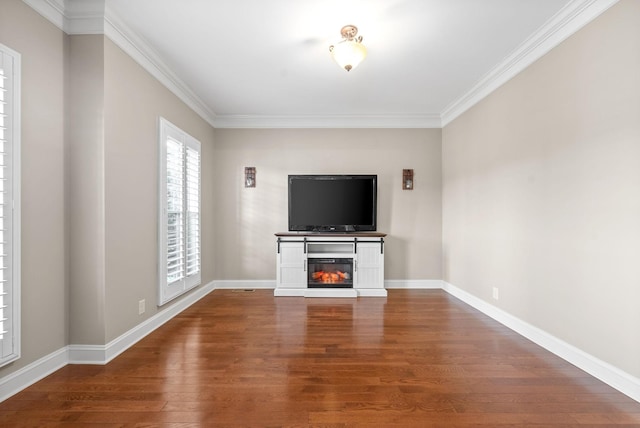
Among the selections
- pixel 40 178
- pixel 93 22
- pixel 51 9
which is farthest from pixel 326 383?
pixel 51 9

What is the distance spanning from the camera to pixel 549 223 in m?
2.84

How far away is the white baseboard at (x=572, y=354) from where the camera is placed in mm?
2121

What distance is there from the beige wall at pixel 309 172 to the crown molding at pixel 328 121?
95mm

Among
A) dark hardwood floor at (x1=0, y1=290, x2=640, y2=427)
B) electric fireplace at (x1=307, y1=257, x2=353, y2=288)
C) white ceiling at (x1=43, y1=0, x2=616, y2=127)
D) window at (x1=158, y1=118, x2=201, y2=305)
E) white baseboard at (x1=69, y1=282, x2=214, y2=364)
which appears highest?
white ceiling at (x1=43, y1=0, x2=616, y2=127)

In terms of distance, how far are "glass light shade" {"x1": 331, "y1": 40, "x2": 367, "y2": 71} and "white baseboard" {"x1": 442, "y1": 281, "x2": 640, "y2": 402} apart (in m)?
2.92

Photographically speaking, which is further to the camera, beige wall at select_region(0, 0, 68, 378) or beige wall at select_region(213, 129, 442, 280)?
beige wall at select_region(213, 129, 442, 280)

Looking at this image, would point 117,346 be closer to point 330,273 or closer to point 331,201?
point 330,273

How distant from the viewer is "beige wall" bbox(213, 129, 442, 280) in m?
5.25

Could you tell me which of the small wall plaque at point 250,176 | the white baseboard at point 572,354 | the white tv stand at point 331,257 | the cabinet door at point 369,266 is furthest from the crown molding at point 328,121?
the white baseboard at point 572,354

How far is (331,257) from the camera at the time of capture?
4.86 metres

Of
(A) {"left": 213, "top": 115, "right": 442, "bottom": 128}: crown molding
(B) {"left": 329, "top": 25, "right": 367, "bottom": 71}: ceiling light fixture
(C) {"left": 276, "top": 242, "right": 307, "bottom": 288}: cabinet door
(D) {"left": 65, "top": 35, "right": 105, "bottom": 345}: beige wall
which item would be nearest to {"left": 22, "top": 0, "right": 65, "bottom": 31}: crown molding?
(D) {"left": 65, "top": 35, "right": 105, "bottom": 345}: beige wall

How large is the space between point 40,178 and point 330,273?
3550mm

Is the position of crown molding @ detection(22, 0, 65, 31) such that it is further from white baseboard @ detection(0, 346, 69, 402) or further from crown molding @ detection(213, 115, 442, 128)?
crown molding @ detection(213, 115, 442, 128)

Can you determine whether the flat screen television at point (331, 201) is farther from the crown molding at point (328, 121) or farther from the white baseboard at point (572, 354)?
the white baseboard at point (572, 354)
